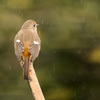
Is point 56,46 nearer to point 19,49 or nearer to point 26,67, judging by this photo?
point 19,49

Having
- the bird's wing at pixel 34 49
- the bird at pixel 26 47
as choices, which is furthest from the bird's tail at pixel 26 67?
the bird's wing at pixel 34 49

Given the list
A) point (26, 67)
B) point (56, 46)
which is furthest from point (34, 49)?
point (56, 46)

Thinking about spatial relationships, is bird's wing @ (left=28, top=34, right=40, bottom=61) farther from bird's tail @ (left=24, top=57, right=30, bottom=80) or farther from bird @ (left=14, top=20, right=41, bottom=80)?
bird's tail @ (left=24, top=57, right=30, bottom=80)

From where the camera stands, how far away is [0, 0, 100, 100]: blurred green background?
24.4 feet

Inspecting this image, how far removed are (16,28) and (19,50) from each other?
140 inches

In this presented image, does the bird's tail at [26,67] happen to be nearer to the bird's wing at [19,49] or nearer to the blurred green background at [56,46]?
the bird's wing at [19,49]

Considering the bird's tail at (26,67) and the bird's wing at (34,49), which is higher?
the bird's wing at (34,49)

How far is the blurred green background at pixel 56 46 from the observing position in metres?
7.43

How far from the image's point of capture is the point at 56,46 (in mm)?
7527

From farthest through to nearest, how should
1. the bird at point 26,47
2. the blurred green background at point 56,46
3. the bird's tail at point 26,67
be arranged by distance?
the blurred green background at point 56,46 < the bird at point 26,47 < the bird's tail at point 26,67

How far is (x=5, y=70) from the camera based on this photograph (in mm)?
7598

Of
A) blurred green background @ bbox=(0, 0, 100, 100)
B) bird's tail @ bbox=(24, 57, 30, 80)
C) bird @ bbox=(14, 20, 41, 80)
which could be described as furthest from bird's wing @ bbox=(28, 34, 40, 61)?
blurred green background @ bbox=(0, 0, 100, 100)

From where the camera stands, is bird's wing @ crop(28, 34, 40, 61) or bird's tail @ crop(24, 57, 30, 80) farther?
bird's wing @ crop(28, 34, 40, 61)

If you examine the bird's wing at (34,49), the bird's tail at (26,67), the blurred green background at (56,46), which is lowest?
the blurred green background at (56,46)
